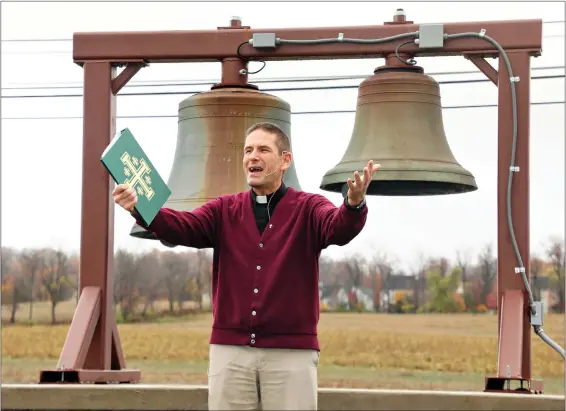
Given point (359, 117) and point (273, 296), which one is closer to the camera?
point (273, 296)

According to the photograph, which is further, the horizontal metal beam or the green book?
the horizontal metal beam

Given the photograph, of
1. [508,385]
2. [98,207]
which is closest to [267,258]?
[508,385]

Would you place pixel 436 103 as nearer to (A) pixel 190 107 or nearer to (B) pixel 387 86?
(B) pixel 387 86

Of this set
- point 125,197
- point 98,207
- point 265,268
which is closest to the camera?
point 125,197

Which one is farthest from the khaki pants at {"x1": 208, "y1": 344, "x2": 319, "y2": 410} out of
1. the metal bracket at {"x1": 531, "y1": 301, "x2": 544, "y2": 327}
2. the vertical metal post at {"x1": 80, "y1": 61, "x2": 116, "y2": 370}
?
the vertical metal post at {"x1": 80, "y1": 61, "x2": 116, "y2": 370}

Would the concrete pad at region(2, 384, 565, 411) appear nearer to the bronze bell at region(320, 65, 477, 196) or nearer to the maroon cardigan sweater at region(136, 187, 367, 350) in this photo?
the maroon cardigan sweater at region(136, 187, 367, 350)

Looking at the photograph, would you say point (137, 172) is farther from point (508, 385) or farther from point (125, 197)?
point (508, 385)

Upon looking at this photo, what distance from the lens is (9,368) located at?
21.8 meters

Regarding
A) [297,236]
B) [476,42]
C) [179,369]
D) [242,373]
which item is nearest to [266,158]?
[297,236]

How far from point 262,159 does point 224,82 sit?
2744 mm

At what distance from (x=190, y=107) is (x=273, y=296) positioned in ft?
9.38

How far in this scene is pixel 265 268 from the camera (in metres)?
5.25

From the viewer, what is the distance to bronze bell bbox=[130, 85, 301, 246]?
25.0 feet

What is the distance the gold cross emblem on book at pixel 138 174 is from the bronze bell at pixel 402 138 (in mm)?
2298
